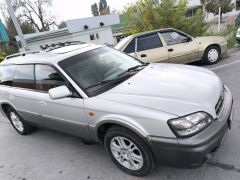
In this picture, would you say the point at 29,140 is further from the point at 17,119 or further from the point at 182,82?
the point at 182,82

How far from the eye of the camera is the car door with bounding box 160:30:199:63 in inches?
269

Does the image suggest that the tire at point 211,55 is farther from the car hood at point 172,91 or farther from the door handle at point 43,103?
the door handle at point 43,103

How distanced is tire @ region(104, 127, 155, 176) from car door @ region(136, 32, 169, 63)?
4181mm

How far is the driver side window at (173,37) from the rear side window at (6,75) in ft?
14.5

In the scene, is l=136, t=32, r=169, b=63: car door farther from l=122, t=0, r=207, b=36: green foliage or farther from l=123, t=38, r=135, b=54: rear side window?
l=122, t=0, r=207, b=36: green foliage

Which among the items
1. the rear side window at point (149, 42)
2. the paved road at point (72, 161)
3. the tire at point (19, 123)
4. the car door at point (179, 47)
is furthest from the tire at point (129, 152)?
the car door at point (179, 47)

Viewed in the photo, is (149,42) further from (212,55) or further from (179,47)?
(212,55)

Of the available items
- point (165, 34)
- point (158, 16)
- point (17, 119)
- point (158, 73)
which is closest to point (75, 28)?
point (158, 16)

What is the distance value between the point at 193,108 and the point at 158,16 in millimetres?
8133

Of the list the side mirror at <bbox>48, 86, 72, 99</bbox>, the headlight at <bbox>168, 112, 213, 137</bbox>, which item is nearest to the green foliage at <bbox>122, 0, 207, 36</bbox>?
the side mirror at <bbox>48, 86, 72, 99</bbox>

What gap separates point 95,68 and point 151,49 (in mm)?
3771

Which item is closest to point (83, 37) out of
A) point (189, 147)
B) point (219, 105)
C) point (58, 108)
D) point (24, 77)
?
point (24, 77)

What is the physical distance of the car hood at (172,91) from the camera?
2.47 meters

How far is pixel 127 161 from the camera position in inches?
116
